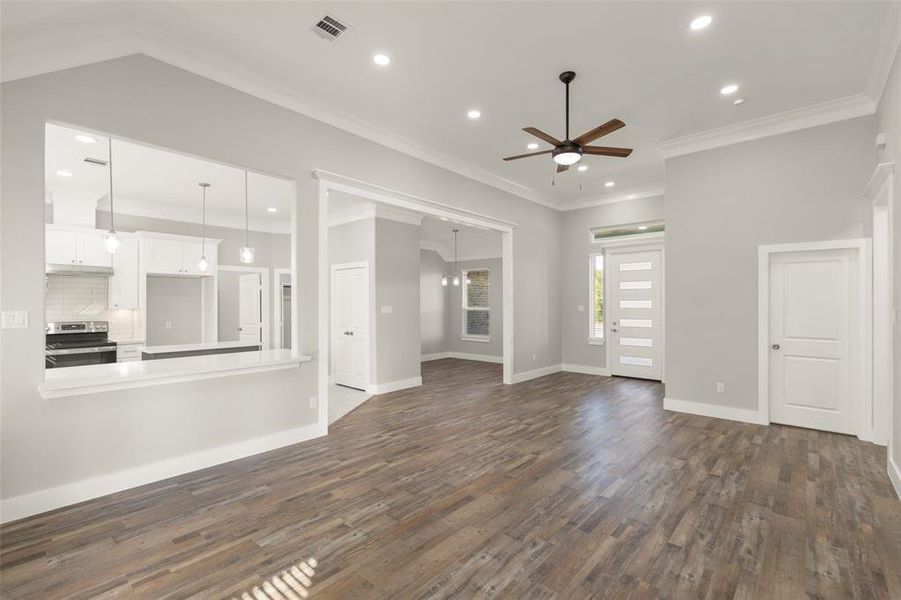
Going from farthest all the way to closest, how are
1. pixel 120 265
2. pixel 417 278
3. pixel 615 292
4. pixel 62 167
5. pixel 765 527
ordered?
pixel 615 292 → pixel 417 278 → pixel 120 265 → pixel 62 167 → pixel 765 527

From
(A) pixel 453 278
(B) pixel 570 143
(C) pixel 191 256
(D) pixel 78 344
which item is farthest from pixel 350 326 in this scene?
(B) pixel 570 143

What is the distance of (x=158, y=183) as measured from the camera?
581 cm

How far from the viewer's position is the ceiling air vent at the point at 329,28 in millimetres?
2904

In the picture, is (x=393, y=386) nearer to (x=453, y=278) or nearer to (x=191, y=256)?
(x=191, y=256)

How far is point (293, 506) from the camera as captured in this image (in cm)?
277

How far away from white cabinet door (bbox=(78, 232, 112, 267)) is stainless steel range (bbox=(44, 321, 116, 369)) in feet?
2.89

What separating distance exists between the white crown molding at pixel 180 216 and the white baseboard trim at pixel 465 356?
176 inches

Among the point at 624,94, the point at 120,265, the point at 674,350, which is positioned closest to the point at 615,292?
the point at 674,350

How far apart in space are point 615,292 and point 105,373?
7.24m

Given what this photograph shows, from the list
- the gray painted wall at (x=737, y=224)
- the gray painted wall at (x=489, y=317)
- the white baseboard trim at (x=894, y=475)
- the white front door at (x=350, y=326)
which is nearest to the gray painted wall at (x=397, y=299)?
the white front door at (x=350, y=326)

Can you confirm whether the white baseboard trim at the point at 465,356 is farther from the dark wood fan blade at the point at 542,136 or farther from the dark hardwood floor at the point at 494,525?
the dark wood fan blade at the point at 542,136

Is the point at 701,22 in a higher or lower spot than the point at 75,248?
higher

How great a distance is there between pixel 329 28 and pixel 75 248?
17.7ft

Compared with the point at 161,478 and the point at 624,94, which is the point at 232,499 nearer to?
the point at 161,478
